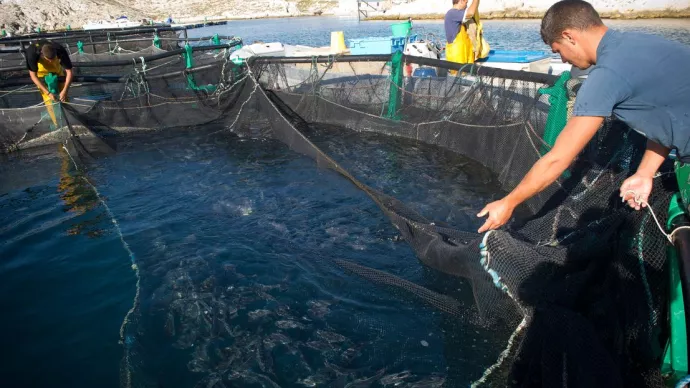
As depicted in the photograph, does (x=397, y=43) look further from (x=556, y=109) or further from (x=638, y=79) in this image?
(x=638, y=79)

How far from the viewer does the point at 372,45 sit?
37.4 ft

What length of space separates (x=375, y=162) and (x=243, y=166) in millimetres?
2194

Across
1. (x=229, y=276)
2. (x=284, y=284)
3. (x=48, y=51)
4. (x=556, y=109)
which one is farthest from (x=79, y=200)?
(x=556, y=109)

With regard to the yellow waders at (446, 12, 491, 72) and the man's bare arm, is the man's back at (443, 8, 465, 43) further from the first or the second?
the man's bare arm

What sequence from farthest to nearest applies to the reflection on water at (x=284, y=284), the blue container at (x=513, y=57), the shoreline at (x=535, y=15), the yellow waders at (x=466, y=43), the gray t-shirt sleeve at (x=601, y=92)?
the shoreline at (x=535, y=15) → the blue container at (x=513, y=57) → the yellow waders at (x=466, y=43) → the reflection on water at (x=284, y=284) → the gray t-shirt sleeve at (x=601, y=92)

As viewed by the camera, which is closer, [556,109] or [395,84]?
[556,109]

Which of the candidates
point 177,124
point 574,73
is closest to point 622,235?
point 574,73

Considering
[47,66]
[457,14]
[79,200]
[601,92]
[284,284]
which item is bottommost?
[284,284]

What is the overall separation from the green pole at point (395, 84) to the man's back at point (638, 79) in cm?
564

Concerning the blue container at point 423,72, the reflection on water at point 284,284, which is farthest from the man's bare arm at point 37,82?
the blue container at point 423,72

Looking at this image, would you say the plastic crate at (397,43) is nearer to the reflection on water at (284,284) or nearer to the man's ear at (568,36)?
the reflection on water at (284,284)

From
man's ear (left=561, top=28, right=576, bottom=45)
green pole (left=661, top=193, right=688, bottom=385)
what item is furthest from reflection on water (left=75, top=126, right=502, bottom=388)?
man's ear (left=561, top=28, right=576, bottom=45)

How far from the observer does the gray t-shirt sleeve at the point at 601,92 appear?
2299 mm

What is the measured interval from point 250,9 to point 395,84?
342ft
